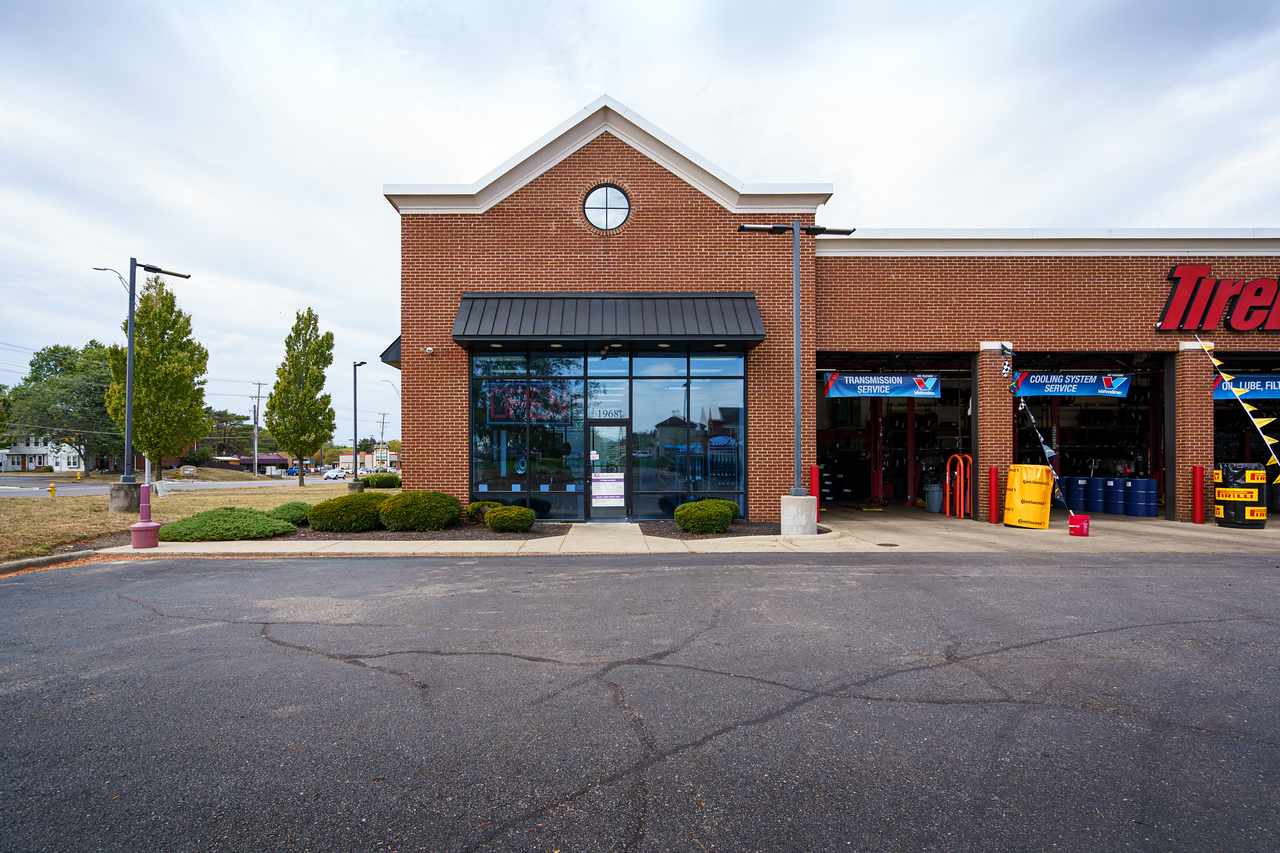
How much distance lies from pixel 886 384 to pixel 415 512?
1227cm

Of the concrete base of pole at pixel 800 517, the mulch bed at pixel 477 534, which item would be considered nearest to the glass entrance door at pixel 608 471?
the mulch bed at pixel 477 534

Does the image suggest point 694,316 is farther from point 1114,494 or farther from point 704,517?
point 1114,494

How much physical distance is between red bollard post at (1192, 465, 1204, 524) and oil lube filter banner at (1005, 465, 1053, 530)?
440 centimetres

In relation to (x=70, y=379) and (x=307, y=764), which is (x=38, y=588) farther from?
(x=70, y=379)

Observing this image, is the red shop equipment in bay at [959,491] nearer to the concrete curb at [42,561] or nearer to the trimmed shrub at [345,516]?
the trimmed shrub at [345,516]

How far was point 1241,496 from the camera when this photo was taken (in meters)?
13.9

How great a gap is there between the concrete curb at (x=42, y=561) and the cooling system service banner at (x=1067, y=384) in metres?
20.2

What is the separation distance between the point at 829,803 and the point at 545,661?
2646 millimetres

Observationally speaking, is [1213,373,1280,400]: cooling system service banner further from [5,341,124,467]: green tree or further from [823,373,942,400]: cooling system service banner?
[5,341,124,467]: green tree

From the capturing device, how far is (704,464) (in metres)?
14.9

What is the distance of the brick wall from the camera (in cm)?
1450

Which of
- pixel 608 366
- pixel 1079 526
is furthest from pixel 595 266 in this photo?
pixel 1079 526

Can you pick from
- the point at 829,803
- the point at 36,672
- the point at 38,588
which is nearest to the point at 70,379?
the point at 38,588

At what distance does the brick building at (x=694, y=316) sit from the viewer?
14461 millimetres
